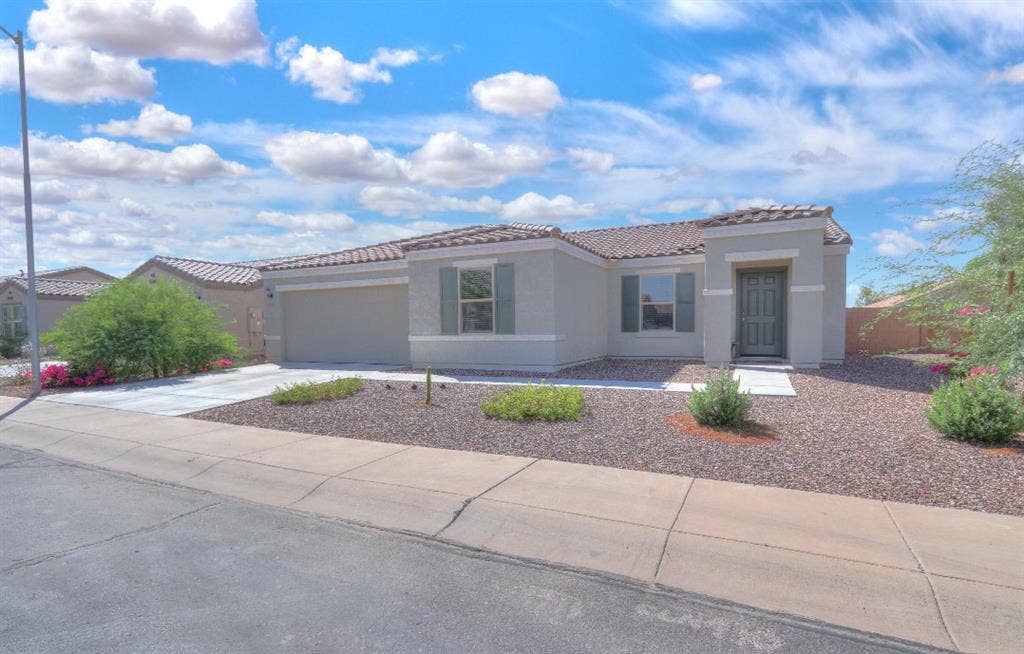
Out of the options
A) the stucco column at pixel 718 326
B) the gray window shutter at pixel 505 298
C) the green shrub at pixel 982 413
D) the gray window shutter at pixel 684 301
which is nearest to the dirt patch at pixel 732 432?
the green shrub at pixel 982 413

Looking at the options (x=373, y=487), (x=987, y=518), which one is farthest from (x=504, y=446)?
(x=987, y=518)

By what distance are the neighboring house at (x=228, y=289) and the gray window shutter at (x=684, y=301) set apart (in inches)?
566

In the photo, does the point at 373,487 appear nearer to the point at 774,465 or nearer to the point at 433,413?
the point at 433,413

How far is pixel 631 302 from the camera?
49.6 feet

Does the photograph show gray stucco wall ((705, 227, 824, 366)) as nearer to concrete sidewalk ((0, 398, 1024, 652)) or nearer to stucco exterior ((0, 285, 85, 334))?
concrete sidewalk ((0, 398, 1024, 652))

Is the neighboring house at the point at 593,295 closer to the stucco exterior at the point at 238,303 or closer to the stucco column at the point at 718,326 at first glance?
the stucco column at the point at 718,326

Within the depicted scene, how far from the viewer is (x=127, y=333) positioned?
45.8 feet

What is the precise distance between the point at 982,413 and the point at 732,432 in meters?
2.56

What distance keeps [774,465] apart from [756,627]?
303 centimetres

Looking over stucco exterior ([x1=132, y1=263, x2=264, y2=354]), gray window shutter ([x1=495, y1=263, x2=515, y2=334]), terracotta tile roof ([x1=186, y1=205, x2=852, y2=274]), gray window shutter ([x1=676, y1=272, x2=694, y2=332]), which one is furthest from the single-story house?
gray window shutter ([x1=676, y1=272, x2=694, y2=332])

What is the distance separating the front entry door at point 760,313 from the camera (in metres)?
13.6

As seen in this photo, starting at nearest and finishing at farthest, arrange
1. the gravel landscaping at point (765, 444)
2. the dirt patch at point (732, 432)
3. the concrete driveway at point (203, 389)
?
the gravel landscaping at point (765, 444) → the dirt patch at point (732, 432) → the concrete driveway at point (203, 389)

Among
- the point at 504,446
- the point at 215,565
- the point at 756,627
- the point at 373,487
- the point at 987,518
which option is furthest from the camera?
the point at 504,446

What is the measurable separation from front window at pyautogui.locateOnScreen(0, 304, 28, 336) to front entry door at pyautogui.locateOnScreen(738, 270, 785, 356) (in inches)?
1231
